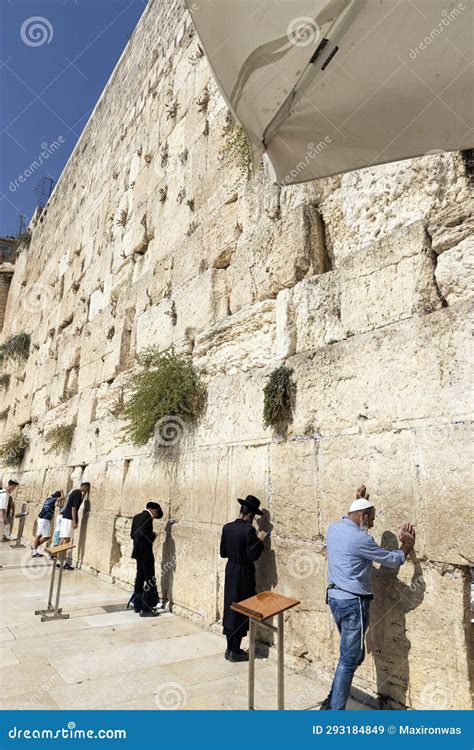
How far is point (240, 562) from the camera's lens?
379 cm

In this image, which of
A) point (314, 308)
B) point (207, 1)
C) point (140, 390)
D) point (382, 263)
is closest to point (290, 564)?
point (314, 308)

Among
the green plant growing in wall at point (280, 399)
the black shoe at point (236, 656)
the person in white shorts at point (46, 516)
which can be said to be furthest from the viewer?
the person in white shorts at point (46, 516)

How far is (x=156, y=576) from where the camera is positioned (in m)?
5.31

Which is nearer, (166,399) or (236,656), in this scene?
(236,656)

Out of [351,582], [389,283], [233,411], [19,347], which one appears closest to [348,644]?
[351,582]

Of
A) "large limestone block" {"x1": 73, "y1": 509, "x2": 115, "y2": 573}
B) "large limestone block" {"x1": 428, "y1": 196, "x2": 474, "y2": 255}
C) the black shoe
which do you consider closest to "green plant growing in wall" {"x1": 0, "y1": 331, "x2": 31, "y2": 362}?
"large limestone block" {"x1": 73, "y1": 509, "x2": 115, "y2": 573}

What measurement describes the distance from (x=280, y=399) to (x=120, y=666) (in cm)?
214

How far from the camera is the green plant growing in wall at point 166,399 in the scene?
5215 mm

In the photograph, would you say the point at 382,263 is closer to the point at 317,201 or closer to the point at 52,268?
the point at 317,201

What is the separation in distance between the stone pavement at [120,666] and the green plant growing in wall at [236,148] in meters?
4.36

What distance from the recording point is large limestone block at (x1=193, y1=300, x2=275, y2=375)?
4.54 metres

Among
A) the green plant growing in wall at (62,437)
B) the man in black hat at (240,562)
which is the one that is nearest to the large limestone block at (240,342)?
the man in black hat at (240,562)

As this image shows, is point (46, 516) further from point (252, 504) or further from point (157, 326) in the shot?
point (252, 504)

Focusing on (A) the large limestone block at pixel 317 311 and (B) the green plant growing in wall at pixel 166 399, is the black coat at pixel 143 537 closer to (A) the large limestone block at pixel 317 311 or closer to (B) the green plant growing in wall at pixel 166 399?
(B) the green plant growing in wall at pixel 166 399
